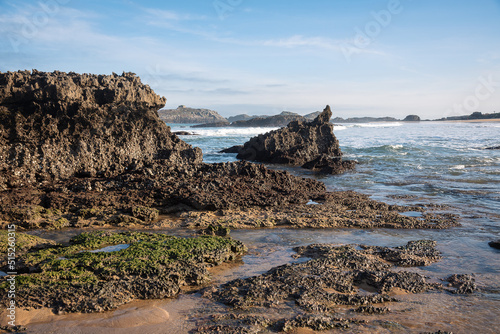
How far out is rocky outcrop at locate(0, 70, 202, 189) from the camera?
8.59 meters

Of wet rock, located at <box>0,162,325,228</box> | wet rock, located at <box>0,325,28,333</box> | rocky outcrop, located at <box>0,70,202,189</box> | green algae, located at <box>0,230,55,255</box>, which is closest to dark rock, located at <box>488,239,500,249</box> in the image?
wet rock, located at <box>0,162,325,228</box>

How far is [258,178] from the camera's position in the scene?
978 centimetres

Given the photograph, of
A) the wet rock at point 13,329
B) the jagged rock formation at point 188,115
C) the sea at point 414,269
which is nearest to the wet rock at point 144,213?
the sea at point 414,269

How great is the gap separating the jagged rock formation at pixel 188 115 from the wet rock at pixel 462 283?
11525cm

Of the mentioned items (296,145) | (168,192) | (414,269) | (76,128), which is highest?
(76,128)

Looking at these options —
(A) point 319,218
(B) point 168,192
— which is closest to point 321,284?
(A) point 319,218

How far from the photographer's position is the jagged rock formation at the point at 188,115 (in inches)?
4752

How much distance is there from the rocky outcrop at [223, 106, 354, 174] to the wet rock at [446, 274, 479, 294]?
13.8m

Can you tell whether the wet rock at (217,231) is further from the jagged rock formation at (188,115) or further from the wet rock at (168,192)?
the jagged rock formation at (188,115)

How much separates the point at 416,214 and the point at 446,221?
0.72 m

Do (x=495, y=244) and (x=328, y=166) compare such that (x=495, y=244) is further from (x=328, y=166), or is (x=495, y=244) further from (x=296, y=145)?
(x=296, y=145)

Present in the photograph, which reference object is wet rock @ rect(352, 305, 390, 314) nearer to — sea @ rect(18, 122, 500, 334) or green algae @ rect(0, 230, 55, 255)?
sea @ rect(18, 122, 500, 334)

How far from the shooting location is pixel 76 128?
9.45 meters

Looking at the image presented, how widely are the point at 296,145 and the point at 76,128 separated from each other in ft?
41.6
